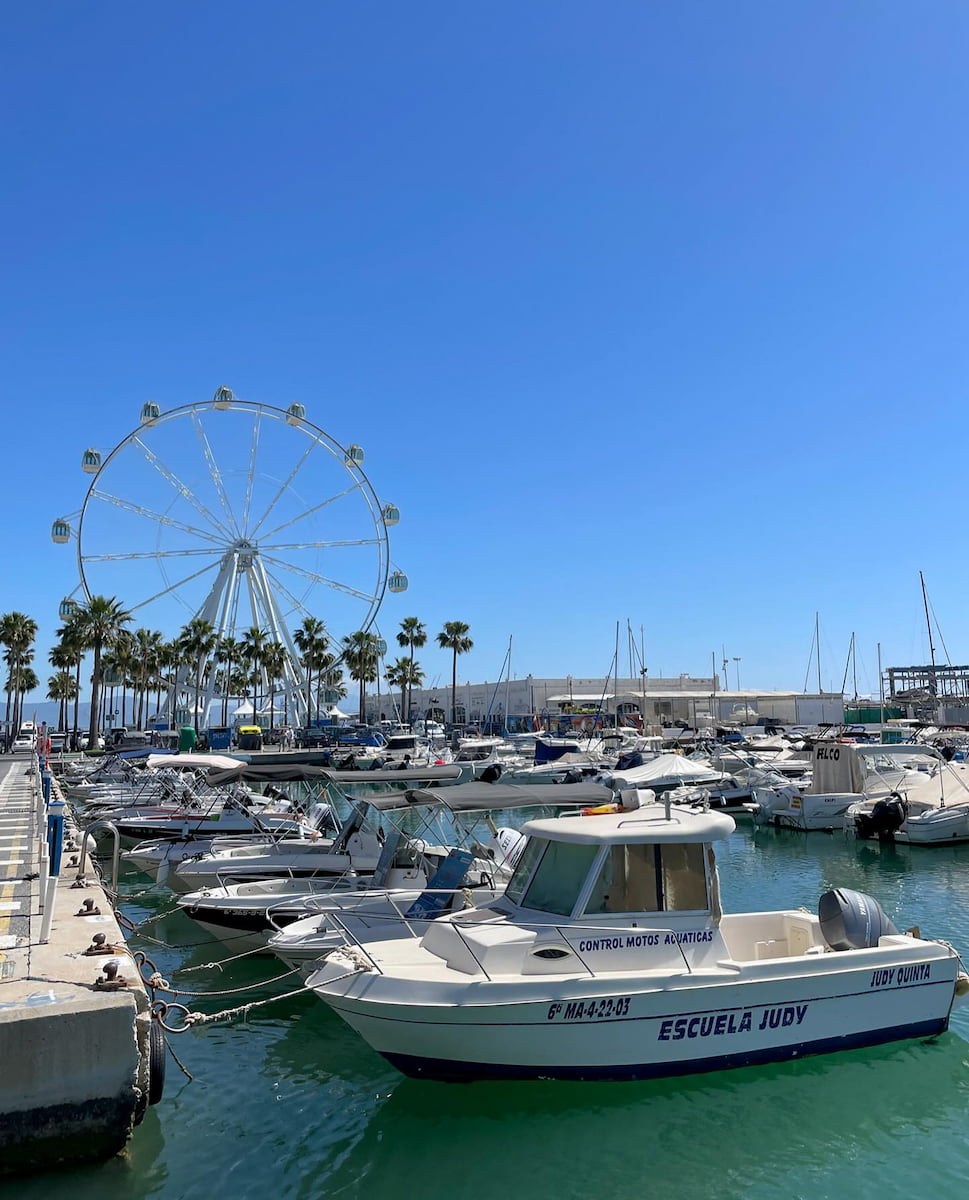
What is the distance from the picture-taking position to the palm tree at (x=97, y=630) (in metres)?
71.8

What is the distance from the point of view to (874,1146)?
9.13 meters

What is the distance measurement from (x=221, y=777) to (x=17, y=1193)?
13.3 metres

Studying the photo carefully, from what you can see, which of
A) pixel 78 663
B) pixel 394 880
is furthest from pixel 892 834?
pixel 78 663

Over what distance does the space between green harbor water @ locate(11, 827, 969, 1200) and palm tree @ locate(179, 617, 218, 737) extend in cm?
6001

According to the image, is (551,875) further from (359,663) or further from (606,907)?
(359,663)

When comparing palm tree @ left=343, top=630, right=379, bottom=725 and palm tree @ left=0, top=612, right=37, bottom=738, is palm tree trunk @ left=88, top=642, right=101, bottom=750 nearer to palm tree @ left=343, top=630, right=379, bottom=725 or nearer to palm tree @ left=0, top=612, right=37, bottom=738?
palm tree @ left=0, top=612, right=37, bottom=738

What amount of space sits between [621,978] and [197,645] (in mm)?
67664

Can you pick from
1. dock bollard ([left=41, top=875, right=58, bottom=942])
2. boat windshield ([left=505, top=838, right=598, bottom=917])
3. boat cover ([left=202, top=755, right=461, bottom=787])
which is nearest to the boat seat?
boat windshield ([left=505, top=838, right=598, bottom=917])

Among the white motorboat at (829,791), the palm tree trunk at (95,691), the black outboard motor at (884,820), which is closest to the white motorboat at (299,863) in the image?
the black outboard motor at (884,820)

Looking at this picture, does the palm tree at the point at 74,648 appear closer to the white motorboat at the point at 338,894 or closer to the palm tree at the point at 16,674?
the palm tree at the point at 16,674

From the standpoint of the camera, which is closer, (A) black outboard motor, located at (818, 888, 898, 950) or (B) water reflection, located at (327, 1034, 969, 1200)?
(B) water reflection, located at (327, 1034, 969, 1200)

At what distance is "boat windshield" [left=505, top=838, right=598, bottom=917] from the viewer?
10.4 meters

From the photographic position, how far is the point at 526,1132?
29.6 ft

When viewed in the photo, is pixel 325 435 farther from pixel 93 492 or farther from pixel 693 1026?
pixel 693 1026
